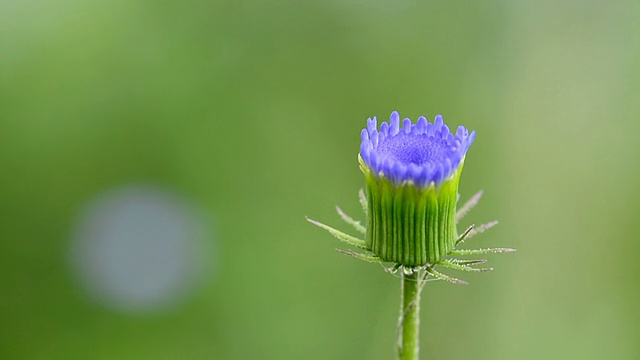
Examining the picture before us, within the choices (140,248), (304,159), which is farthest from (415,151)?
(140,248)

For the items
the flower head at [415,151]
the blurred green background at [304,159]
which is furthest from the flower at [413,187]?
the blurred green background at [304,159]

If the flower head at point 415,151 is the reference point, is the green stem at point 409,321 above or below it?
below

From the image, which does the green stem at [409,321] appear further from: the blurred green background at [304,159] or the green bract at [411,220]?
the blurred green background at [304,159]

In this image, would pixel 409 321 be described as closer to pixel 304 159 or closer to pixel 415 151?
pixel 415 151

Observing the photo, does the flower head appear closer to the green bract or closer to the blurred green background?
the green bract

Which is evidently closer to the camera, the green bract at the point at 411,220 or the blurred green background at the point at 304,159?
the green bract at the point at 411,220

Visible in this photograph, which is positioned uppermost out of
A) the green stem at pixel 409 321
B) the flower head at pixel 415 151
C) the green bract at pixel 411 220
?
the flower head at pixel 415 151
